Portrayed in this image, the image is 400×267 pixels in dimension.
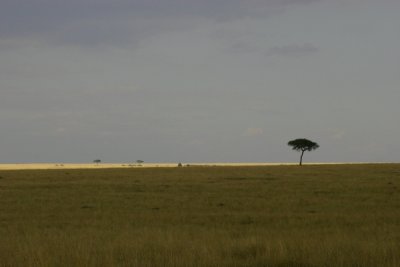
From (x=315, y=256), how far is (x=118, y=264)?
3.62 metres

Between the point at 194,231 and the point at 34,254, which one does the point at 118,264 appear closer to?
the point at 34,254

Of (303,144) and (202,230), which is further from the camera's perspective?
(303,144)

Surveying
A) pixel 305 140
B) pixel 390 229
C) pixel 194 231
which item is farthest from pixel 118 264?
pixel 305 140

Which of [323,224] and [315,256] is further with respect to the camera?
[323,224]

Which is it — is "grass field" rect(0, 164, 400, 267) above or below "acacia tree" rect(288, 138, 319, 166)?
below

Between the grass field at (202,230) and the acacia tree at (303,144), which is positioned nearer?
the grass field at (202,230)

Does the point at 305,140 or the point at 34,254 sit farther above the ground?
the point at 305,140

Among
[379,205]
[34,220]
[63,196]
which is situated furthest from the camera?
[63,196]

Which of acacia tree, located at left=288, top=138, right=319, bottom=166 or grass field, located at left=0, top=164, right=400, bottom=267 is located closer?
grass field, located at left=0, top=164, right=400, bottom=267

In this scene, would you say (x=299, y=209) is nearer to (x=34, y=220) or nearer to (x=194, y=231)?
(x=194, y=231)

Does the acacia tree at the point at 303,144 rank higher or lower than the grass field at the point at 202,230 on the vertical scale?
higher

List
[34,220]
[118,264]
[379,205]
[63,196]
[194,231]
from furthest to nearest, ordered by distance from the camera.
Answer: [63,196] → [379,205] → [34,220] → [194,231] → [118,264]

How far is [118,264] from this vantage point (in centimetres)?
1106

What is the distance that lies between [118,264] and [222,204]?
1578cm
